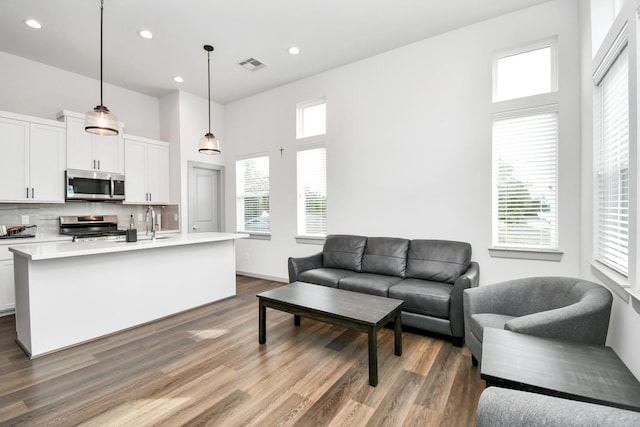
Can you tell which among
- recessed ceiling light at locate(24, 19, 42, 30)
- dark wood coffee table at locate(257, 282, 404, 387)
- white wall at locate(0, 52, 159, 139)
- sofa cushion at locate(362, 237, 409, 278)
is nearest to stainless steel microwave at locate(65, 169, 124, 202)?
white wall at locate(0, 52, 159, 139)

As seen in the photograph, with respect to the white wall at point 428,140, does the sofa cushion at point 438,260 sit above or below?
below

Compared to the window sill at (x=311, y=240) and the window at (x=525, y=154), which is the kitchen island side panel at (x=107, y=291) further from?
the window at (x=525, y=154)

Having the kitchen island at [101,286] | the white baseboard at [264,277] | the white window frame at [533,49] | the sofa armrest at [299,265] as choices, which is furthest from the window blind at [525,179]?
the kitchen island at [101,286]

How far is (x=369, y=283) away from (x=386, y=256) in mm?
599

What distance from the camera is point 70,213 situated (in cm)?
471

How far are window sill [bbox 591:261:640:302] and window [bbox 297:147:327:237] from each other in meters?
3.23

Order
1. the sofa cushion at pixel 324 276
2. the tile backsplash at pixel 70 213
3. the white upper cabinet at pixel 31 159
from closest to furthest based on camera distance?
the sofa cushion at pixel 324 276 < the white upper cabinet at pixel 31 159 < the tile backsplash at pixel 70 213

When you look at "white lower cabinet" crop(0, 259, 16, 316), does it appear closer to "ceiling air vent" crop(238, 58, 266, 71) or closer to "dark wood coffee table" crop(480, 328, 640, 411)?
"ceiling air vent" crop(238, 58, 266, 71)

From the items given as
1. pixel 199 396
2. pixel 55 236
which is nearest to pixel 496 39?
pixel 199 396

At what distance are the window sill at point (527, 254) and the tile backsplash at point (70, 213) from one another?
5.10 m

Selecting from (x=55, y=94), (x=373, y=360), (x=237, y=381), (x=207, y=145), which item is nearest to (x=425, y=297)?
(x=373, y=360)

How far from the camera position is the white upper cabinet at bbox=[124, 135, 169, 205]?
509 centimetres

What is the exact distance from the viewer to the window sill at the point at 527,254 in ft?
10.2

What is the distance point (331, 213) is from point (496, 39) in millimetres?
2989
